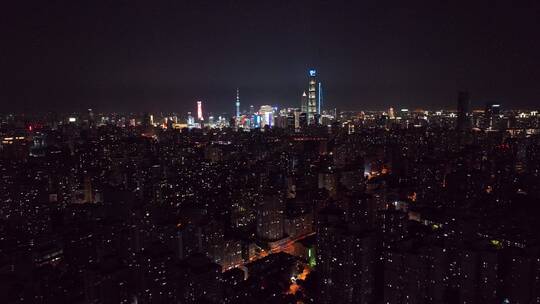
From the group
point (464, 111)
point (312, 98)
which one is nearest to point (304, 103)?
point (312, 98)

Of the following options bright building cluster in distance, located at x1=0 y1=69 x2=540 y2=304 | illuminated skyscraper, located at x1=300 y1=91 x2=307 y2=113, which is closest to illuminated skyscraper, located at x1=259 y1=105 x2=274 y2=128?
illuminated skyscraper, located at x1=300 y1=91 x2=307 y2=113

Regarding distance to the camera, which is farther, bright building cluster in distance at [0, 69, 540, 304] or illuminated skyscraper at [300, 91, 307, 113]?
illuminated skyscraper at [300, 91, 307, 113]

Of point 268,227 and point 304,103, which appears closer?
point 268,227

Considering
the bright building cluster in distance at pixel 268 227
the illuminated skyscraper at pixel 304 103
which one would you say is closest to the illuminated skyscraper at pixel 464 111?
the bright building cluster in distance at pixel 268 227

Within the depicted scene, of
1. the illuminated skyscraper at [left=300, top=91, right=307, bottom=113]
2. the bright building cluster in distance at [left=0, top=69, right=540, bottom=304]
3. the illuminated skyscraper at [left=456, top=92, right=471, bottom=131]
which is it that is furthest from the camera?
the illuminated skyscraper at [left=300, top=91, right=307, bottom=113]

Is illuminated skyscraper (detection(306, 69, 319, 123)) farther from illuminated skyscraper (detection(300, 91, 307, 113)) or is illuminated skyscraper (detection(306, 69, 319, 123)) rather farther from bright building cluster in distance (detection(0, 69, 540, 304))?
bright building cluster in distance (detection(0, 69, 540, 304))

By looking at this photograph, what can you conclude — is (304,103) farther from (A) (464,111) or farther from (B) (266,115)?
(A) (464,111)

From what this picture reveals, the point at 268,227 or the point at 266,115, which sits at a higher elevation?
the point at 266,115

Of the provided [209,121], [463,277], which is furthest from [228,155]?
[209,121]
